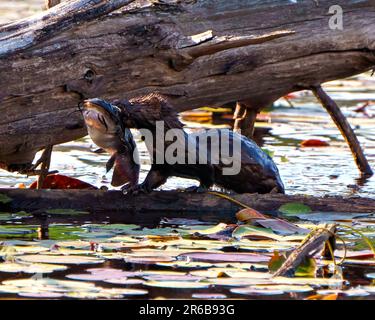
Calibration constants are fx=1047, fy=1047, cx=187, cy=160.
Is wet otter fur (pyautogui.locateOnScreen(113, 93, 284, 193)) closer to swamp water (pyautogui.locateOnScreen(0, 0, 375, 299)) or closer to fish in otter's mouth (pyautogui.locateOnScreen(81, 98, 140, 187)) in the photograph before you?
fish in otter's mouth (pyautogui.locateOnScreen(81, 98, 140, 187))

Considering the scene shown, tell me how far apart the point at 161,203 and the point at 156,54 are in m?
0.90

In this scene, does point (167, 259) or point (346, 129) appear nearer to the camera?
point (167, 259)

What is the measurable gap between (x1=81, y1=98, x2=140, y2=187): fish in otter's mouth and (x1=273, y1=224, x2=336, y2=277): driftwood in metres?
1.47

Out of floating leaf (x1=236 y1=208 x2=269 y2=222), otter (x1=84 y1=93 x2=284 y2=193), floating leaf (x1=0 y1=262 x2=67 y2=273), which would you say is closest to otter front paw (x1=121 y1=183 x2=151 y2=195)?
otter (x1=84 y1=93 x2=284 y2=193)

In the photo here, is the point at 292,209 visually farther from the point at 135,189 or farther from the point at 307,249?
the point at 307,249

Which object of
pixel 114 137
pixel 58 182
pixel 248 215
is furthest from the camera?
pixel 58 182

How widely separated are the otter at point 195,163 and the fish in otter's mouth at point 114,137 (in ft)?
0.18

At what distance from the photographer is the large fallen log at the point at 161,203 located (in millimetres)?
5918

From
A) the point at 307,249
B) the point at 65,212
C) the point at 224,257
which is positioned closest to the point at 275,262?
the point at 307,249

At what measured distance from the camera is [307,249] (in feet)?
15.0

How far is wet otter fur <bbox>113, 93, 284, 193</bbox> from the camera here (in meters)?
5.72

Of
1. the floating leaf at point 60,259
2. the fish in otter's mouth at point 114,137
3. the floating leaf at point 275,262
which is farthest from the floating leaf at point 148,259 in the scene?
the fish in otter's mouth at point 114,137

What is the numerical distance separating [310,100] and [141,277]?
770cm

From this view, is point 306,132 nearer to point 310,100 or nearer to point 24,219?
point 310,100
